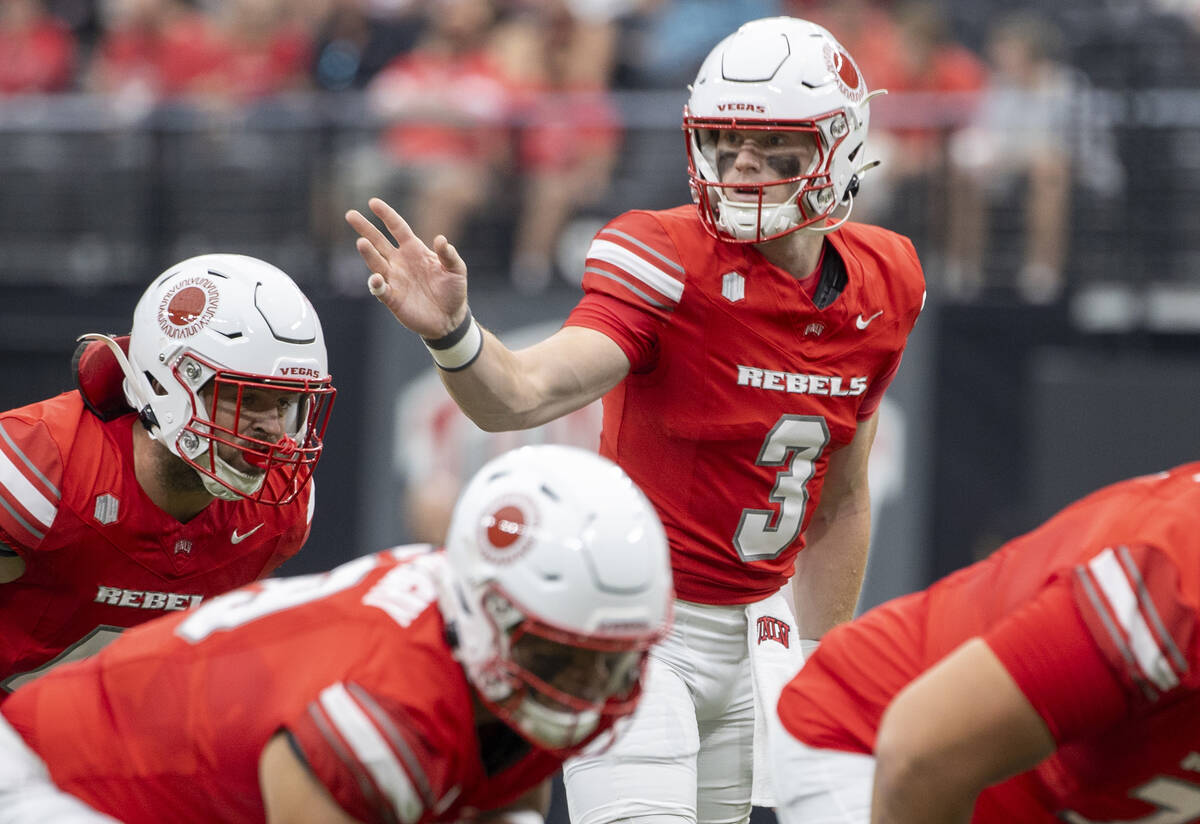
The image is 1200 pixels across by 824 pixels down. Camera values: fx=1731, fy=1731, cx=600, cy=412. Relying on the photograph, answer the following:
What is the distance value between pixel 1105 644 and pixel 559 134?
5.87m

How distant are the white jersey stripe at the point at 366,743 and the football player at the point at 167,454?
53.2 inches

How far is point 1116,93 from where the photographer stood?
7633 mm

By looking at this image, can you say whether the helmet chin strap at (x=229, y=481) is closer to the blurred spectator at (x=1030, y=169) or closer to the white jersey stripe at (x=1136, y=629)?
the white jersey stripe at (x=1136, y=629)

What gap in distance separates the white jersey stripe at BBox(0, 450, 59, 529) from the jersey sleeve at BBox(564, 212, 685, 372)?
115 centimetres

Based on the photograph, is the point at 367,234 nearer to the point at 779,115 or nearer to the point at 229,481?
the point at 229,481

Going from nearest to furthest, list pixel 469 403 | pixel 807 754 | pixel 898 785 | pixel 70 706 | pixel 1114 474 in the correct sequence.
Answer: pixel 898 785, pixel 70 706, pixel 807 754, pixel 469 403, pixel 1114 474

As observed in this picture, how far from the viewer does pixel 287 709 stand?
2.50m

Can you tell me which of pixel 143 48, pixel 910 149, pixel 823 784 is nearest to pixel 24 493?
pixel 823 784

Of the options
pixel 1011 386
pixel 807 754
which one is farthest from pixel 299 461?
pixel 1011 386

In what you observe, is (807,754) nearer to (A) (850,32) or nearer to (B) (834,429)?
(B) (834,429)

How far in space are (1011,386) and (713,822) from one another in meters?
4.00

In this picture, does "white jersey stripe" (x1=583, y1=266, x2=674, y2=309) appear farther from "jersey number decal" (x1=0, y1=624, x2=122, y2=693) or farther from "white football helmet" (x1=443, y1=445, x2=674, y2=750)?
"jersey number decal" (x1=0, y1=624, x2=122, y2=693)

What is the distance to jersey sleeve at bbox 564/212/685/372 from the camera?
3.70 metres

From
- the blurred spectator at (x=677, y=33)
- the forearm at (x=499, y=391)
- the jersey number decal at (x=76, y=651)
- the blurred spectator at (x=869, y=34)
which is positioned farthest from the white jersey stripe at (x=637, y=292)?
the blurred spectator at (x=677, y=33)
